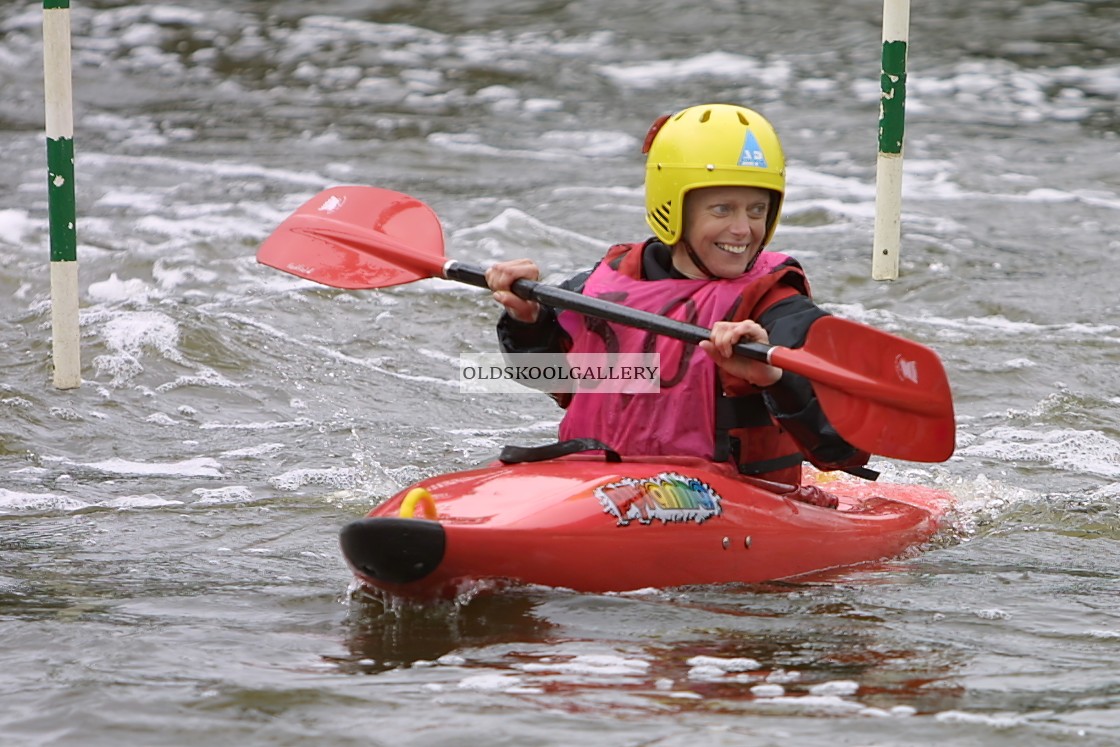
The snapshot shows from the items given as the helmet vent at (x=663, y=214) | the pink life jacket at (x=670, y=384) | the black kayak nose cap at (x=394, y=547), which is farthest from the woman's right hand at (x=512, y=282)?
the black kayak nose cap at (x=394, y=547)

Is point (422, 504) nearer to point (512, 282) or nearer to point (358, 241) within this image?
point (512, 282)

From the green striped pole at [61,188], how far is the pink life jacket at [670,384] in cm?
235

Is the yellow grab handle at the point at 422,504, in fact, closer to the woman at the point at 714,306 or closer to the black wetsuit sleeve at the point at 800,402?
the woman at the point at 714,306

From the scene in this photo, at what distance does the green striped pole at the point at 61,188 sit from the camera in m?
5.29

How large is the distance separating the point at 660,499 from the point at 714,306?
20.3 inches

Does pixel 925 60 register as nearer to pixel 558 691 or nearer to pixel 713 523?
pixel 713 523

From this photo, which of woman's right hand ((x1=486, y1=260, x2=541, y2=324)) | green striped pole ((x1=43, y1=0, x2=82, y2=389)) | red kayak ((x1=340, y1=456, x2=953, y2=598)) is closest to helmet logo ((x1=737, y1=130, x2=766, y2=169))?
woman's right hand ((x1=486, y1=260, x2=541, y2=324))

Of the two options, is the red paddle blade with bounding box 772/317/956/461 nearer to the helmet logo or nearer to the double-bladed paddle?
the double-bladed paddle

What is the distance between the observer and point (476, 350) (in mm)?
6668

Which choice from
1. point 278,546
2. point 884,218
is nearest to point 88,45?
point 884,218

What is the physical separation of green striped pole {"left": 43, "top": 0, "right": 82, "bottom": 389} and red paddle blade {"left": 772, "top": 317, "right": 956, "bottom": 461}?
2.89 meters

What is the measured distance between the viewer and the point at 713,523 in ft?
11.7

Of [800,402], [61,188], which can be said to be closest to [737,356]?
[800,402]

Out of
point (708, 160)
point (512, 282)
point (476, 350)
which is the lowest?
point (476, 350)
